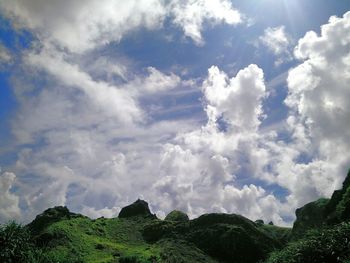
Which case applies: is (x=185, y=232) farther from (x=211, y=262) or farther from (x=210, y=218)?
(x=211, y=262)

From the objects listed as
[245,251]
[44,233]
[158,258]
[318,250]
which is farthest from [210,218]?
[318,250]

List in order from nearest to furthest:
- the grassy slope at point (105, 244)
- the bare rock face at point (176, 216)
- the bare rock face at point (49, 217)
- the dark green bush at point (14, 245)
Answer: the dark green bush at point (14, 245), the grassy slope at point (105, 244), the bare rock face at point (49, 217), the bare rock face at point (176, 216)

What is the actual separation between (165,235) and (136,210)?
3551 cm

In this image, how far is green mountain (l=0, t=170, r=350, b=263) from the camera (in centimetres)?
12238

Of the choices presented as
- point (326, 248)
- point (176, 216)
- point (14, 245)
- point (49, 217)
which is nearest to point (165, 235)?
point (176, 216)

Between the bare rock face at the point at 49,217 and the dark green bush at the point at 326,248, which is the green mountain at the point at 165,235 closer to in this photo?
the bare rock face at the point at 49,217

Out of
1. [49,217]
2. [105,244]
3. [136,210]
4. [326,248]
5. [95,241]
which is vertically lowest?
[326,248]

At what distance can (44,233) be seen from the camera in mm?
130750

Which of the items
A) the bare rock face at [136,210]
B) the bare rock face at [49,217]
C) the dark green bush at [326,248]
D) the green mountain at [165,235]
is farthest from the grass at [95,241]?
the dark green bush at [326,248]

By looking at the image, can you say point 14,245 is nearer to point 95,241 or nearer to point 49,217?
point 95,241

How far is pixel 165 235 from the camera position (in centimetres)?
16088

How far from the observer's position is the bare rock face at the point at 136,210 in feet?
626

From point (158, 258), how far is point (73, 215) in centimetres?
5936

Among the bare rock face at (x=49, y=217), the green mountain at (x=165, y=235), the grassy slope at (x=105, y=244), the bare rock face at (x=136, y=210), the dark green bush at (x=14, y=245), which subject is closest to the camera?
the dark green bush at (x=14, y=245)
